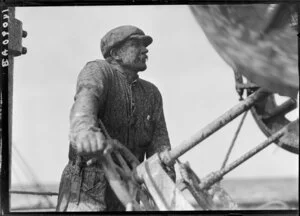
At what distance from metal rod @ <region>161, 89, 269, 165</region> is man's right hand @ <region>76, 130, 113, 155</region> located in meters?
0.49

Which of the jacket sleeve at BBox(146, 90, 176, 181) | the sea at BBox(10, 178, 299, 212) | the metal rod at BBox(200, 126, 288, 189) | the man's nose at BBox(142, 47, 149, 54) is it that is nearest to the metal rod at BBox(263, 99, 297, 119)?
the metal rod at BBox(200, 126, 288, 189)

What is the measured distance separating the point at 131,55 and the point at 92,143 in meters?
1.01

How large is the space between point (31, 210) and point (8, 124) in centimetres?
63

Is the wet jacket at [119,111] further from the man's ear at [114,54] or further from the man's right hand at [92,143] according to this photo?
the man's right hand at [92,143]

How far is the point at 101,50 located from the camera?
17.7 ft

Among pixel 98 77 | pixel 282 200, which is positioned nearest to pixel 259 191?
pixel 282 200

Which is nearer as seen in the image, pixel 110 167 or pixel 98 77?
pixel 110 167

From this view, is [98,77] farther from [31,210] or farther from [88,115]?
[31,210]

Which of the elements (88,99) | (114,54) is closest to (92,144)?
(88,99)

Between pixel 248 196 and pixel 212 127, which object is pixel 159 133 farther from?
pixel 248 196

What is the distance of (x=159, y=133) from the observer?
5285mm

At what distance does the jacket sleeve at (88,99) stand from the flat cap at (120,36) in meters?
0.20

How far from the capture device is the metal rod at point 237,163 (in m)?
4.86

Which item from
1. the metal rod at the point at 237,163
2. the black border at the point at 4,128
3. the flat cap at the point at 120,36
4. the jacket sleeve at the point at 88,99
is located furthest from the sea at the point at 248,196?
the flat cap at the point at 120,36
